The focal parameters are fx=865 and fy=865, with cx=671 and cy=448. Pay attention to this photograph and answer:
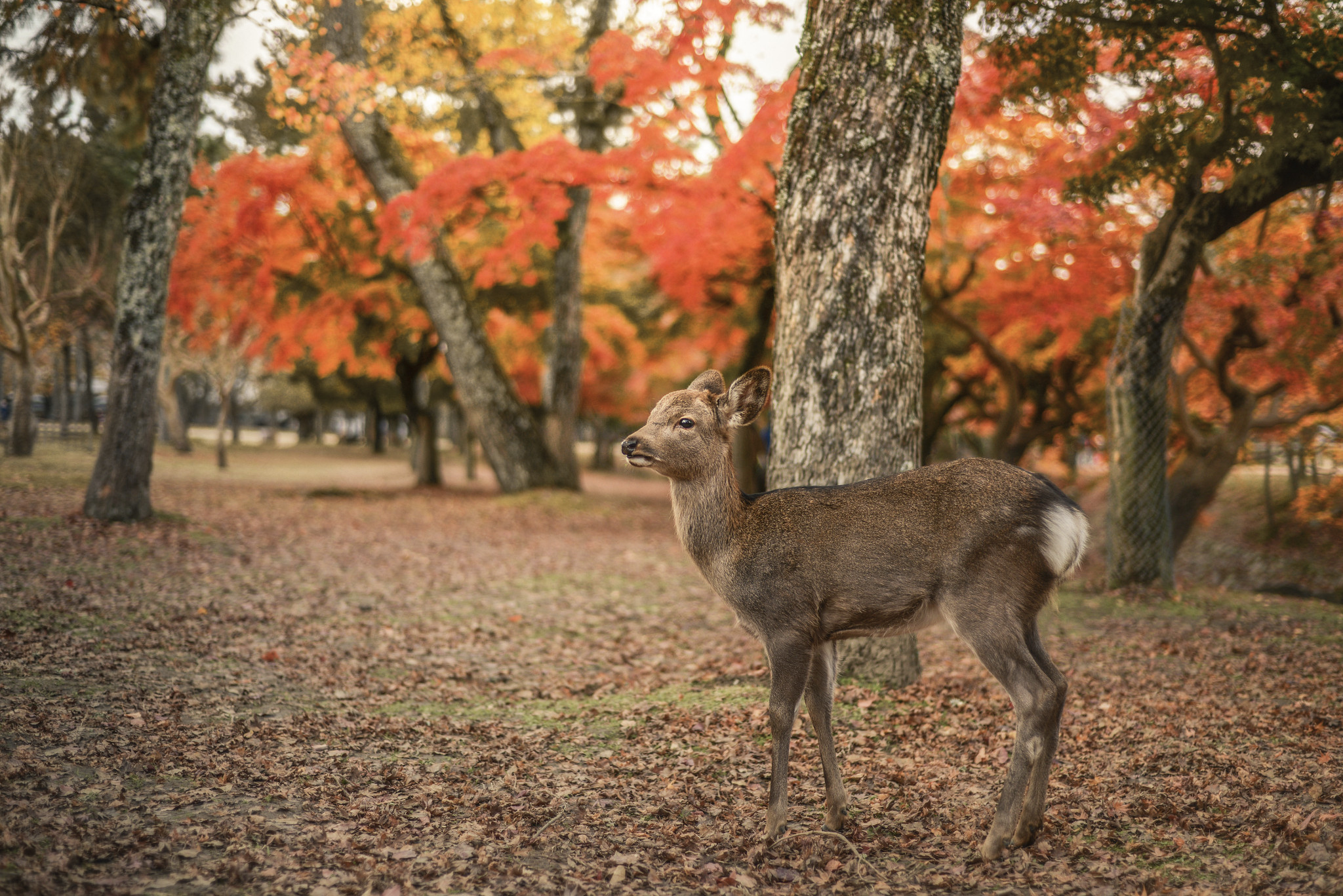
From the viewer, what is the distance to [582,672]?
650cm

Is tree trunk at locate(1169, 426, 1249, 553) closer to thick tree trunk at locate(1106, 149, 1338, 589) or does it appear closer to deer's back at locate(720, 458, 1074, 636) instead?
thick tree trunk at locate(1106, 149, 1338, 589)

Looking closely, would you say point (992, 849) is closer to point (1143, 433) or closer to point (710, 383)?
point (710, 383)

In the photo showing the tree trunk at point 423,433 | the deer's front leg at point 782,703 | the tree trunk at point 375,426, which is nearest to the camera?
the deer's front leg at point 782,703

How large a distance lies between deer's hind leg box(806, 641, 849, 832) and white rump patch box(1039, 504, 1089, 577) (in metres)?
0.99

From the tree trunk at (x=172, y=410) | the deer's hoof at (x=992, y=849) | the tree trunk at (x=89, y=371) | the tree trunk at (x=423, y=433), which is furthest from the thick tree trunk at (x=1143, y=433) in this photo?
the tree trunk at (x=89, y=371)

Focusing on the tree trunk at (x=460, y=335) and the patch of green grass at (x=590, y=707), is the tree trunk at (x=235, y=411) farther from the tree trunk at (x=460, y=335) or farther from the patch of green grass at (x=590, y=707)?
the patch of green grass at (x=590, y=707)

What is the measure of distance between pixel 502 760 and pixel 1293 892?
11.3 ft

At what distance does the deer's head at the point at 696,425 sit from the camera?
380 centimetres

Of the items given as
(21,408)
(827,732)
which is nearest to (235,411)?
(21,408)

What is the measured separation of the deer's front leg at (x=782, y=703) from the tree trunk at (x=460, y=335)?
13.0m

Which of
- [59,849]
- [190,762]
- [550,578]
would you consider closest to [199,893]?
[59,849]

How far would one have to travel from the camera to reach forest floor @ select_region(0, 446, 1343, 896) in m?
3.40

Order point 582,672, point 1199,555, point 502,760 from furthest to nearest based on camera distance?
1. point 1199,555
2. point 582,672
3. point 502,760

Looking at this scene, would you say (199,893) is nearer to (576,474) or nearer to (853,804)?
(853,804)
